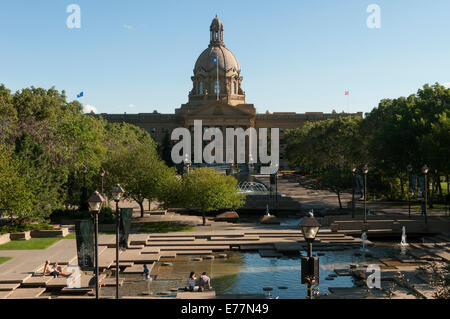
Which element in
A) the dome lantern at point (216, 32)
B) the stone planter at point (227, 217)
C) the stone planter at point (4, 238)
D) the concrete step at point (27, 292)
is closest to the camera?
the concrete step at point (27, 292)

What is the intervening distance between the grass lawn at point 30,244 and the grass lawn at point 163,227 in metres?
7.68

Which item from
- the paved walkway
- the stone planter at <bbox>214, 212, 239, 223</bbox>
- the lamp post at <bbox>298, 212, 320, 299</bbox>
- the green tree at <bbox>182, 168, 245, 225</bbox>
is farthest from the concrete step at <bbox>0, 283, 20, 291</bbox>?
the stone planter at <bbox>214, 212, 239, 223</bbox>

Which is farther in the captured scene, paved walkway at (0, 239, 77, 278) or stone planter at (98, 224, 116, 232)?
stone planter at (98, 224, 116, 232)

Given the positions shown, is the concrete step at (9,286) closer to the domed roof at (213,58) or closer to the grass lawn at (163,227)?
the grass lawn at (163,227)

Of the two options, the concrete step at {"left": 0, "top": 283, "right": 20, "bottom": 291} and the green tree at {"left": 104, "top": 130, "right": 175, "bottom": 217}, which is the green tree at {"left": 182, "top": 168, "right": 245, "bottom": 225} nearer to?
the green tree at {"left": 104, "top": 130, "right": 175, "bottom": 217}

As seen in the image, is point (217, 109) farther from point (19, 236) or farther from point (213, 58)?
point (19, 236)

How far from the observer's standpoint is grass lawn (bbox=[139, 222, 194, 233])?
4184 cm

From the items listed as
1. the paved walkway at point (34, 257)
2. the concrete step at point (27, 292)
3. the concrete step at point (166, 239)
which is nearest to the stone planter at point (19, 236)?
the paved walkway at point (34, 257)

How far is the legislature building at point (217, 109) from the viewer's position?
141 meters

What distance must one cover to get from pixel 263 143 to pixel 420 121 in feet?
262

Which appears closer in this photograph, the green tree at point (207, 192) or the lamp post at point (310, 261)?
the lamp post at point (310, 261)

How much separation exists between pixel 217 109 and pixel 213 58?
84.5 feet
